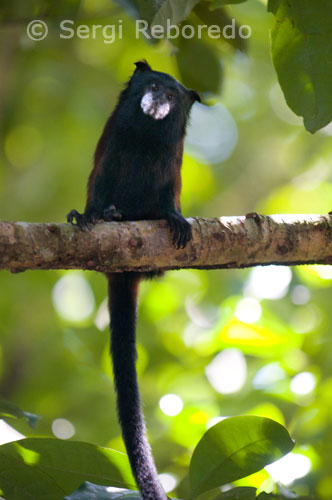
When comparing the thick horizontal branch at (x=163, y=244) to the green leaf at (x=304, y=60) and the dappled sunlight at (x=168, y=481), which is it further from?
the dappled sunlight at (x=168, y=481)

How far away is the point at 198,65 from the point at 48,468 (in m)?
1.80

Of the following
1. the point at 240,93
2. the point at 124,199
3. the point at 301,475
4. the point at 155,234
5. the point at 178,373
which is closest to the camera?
the point at 155,234

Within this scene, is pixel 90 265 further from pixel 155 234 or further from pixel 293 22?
pixel 293 22

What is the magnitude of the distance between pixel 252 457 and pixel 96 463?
491mm

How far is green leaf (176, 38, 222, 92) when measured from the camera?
8.96 feet

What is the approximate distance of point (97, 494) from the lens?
5.71 feet

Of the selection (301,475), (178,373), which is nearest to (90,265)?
(301,475)

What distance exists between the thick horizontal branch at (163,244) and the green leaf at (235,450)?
65 cm

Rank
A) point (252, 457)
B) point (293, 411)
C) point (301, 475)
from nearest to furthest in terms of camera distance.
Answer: point (252, 457)
point (301, 475)
point (293, 411)

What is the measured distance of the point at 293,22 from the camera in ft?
6.48

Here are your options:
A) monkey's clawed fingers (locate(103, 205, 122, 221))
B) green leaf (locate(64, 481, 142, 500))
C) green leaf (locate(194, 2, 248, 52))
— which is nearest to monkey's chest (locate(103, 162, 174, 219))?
monkey's clawed fingers (locate(103, 205, 122, 221))

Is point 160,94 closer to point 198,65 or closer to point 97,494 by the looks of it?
point 198,65

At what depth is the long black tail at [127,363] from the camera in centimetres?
242

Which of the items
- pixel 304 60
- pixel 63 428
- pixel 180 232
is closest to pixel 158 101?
pixel 180 232
